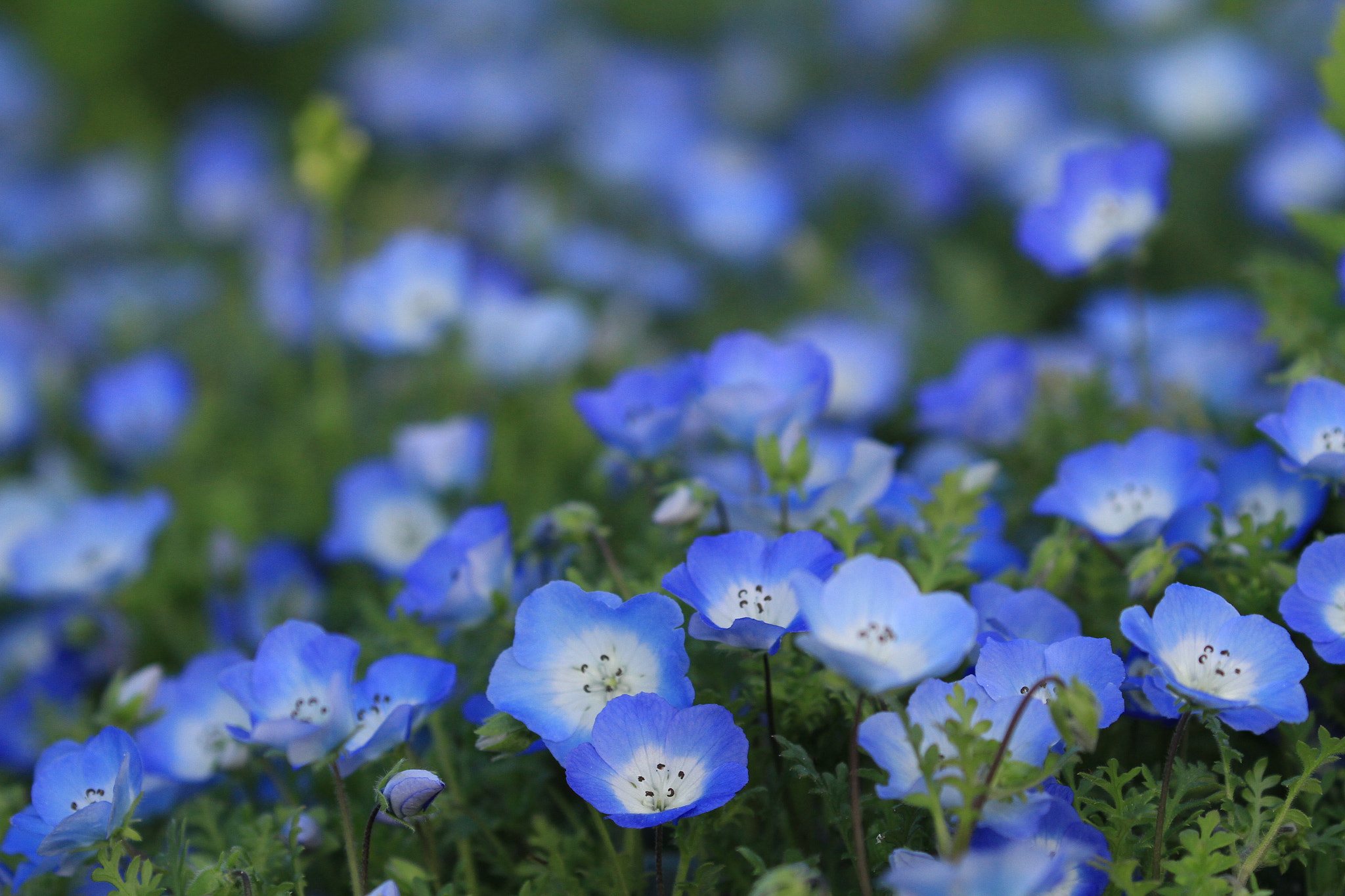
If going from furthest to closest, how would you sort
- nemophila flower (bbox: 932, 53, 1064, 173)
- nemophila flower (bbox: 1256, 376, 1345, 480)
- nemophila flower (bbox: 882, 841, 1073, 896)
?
nemophila flower (bbox: 932, 53, 1064, 173) → nemophila flower (bbox: 1256, 376, 1345, 480) → nemophila flower (bbox: 882, 841, 1073, 896)

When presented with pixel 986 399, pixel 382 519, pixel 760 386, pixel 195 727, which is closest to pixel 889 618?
pixel 760 386

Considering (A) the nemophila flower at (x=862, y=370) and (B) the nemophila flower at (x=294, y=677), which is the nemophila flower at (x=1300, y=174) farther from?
(B) the nemophila flower at (x=294, y=677)

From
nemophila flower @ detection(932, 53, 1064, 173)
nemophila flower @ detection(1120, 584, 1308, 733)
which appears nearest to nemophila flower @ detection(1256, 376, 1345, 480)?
nemophila flower @ detection(1120, 584, 1308, 733)

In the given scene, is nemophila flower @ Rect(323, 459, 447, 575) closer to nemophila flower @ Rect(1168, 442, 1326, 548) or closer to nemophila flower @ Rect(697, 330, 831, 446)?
nemophila flower @ Rect(697, 330, 831, 446)

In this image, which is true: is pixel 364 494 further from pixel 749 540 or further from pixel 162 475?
pixel 749 540

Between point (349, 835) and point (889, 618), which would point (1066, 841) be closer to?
point (889, 618)

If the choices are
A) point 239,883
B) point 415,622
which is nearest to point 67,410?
point 415,622
